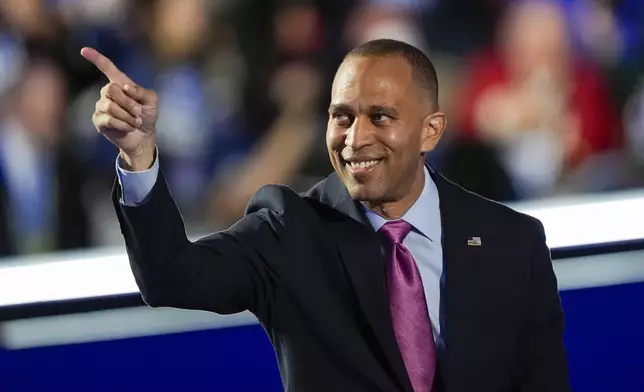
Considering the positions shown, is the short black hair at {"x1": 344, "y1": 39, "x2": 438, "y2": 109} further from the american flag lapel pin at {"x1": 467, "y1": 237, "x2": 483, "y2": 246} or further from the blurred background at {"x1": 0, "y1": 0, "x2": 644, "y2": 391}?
the blurred background at {"x1": 0, "y1": 0, "x2": 644, "y2": 391}

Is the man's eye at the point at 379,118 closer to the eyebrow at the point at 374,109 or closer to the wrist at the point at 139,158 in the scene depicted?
the eyebrow at the point at 374,109

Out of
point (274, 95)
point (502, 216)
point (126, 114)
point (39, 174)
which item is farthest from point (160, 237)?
point (274, 95)

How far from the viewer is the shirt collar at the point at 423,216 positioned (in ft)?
5.90

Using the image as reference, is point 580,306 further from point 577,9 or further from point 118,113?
point 118,113

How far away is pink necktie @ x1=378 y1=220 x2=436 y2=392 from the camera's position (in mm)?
1708

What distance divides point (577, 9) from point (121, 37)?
1.45m

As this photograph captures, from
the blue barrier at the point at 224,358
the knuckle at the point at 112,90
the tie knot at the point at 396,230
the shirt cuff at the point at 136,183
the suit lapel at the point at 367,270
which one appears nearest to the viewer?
the knuckle at the point at 112,90

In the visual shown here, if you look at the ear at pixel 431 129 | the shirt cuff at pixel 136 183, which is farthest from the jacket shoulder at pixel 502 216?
the shirt cuff at pixel 136 183

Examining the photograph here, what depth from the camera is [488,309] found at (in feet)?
5.79

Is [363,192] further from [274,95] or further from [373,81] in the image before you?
[274,95]

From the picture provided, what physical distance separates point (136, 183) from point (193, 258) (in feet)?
0.51

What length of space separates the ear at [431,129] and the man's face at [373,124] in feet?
0.12

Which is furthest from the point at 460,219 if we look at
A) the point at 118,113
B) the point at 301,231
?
the point at 118,113

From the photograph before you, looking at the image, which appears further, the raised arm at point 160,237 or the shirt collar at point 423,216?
the shirt collar at point 423,216
